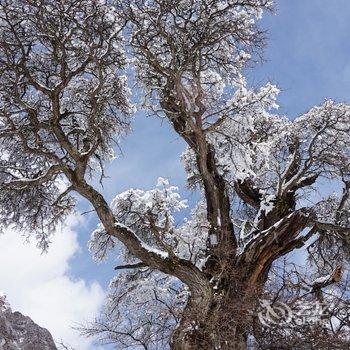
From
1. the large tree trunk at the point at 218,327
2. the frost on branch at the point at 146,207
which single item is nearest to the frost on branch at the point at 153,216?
the frost on branch at the point at 146,207

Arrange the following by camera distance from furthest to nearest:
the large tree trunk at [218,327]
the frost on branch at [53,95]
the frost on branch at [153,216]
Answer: the frost on branch at [153,216] < the frost on branch at [53,95] < the large tree trunk at [218,327]

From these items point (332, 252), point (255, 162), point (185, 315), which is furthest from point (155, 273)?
point (185, 315)

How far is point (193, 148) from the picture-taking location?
1312 cm

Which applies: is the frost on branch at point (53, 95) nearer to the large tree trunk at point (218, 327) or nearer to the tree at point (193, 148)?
the tree at point (193, 148)

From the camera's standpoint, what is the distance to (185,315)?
8.44 meters

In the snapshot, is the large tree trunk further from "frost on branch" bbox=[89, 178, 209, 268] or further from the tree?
"frost on branch" bbox=[89, 178, 209, 268]

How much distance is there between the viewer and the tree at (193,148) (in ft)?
32.7

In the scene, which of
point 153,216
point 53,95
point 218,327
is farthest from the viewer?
point 153,216

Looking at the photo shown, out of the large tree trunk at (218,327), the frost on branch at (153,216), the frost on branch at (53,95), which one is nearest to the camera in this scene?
the large tree trunk at (218,327)

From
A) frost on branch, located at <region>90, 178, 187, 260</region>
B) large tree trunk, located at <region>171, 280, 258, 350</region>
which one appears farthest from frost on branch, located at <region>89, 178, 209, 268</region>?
large tree trunk, located at <region>171, 280, 258, 350</region>

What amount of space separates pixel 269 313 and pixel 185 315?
1.28 m

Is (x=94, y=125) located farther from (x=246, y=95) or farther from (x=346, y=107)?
(x=346, y=107)

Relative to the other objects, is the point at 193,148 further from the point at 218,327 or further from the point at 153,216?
the point at 218,327

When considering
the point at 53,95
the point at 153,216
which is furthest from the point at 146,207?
the point at 53,95
